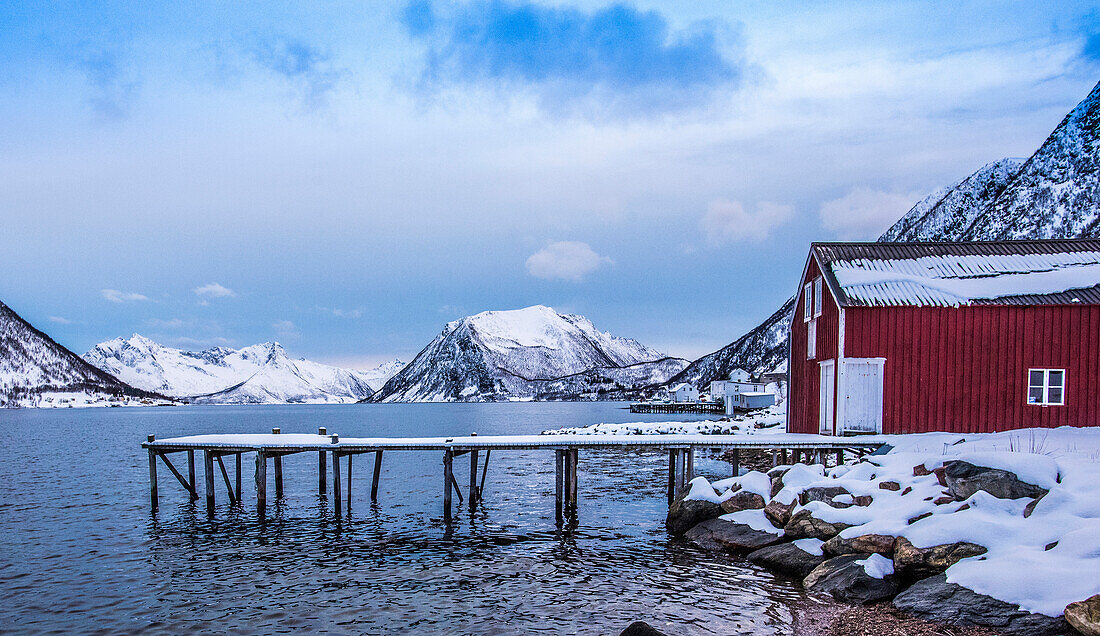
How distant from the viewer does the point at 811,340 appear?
102 ft

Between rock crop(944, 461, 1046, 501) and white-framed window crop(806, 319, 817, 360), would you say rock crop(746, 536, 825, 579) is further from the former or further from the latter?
white-framed window crop(806, 319, 817, 360)

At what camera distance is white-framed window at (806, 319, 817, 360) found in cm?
3061

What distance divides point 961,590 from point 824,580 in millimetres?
3312

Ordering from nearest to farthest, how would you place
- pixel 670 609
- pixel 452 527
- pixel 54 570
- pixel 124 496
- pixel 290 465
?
pixel 670 609, pixel 54 570, pixel 452 527, pixel 124 496, pixel 290 465

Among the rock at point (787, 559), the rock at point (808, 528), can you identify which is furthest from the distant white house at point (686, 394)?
the rock at point (787, 559)

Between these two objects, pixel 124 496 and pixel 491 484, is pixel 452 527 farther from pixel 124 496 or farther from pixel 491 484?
pixel 124 496

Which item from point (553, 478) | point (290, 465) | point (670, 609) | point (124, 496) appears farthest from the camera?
point (290, 465)

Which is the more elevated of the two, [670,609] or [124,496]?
[670,609]

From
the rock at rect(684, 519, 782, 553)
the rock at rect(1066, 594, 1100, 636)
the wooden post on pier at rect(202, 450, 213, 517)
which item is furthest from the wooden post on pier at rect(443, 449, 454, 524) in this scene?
the rock at rect(1066, 594, 1100, 636)

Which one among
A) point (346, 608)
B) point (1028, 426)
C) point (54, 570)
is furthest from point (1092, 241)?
point (54, 570)

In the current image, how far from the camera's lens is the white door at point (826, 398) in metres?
27.8

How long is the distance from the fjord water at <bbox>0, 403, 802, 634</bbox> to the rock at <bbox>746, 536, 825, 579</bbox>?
0.46m

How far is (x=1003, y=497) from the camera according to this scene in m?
16.4

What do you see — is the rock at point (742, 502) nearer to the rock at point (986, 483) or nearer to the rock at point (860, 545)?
the rock at point (860, 545)
